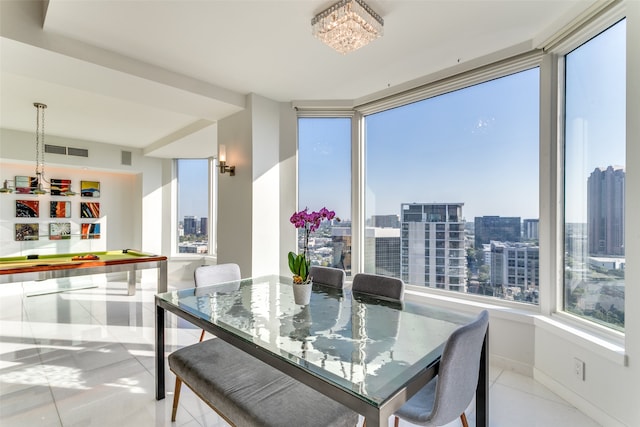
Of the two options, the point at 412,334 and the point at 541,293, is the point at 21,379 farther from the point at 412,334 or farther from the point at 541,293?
the point at 541,293

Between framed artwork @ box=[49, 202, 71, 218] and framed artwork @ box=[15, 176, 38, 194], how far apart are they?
0.41m

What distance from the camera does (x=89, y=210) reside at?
579 centimetres

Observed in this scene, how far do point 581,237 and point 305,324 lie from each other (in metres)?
2.08

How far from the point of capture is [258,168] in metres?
3.36

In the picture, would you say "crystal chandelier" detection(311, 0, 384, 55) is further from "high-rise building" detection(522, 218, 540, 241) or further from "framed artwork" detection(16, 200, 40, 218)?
"framed artwork" detection(16, 200, 40, 218)

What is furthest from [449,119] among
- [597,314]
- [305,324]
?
[305,324]

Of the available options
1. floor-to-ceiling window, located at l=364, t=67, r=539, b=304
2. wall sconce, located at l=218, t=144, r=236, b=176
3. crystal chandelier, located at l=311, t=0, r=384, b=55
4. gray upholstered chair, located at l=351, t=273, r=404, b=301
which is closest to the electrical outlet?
floor-to-ceiling window, located at l=364, t=67, r=539, b=304

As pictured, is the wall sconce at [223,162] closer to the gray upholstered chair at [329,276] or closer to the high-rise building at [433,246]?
the gray upholstered chair at [329,276]

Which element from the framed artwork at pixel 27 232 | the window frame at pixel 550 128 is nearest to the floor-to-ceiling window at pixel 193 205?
the framed artwork at pixel 27 232

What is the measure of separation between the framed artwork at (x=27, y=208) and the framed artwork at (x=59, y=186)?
299 millimetres

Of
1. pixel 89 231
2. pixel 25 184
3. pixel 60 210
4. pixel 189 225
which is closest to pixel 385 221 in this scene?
pixel 189 225

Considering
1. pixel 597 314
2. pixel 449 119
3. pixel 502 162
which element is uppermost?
pixel 449 119

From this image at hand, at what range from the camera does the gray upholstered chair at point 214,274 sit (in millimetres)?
2426

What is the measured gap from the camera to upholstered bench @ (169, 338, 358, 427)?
121cm
